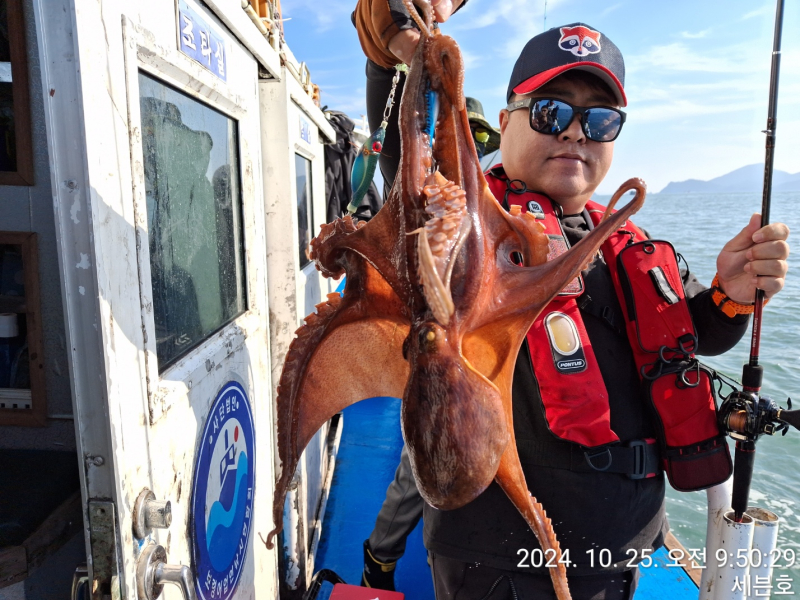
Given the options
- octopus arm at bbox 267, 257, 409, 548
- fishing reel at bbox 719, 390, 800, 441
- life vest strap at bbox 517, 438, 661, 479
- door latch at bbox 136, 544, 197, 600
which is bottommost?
door latch at bbox 136, 544, 197, 600

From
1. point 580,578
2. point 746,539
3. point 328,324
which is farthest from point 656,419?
point 328,324

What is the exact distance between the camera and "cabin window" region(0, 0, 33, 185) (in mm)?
1432

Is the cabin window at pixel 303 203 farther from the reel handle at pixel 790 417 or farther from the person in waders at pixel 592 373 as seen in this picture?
the reel handle at pixel 790 417

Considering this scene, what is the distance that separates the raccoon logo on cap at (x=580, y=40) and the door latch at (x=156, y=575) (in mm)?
2302

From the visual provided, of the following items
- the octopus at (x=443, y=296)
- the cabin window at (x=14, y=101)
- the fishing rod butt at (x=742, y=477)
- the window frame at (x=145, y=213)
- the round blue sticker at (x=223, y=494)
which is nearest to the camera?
the octopus at (x=443, y=296)

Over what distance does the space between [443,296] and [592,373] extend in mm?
1248

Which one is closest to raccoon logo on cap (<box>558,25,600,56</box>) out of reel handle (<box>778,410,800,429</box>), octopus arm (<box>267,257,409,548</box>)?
octopus arm (<box>267,257,409,548</box>)

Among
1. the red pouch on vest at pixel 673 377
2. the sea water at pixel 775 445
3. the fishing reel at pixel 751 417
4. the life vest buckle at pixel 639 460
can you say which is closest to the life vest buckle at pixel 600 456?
the life vest buckle at pixel 639 460

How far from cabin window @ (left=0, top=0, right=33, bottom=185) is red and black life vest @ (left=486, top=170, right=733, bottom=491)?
1.71 metres

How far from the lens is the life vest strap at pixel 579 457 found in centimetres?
191

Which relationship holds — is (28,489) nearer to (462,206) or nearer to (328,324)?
(328,324)

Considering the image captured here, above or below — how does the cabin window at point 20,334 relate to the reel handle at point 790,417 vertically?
above

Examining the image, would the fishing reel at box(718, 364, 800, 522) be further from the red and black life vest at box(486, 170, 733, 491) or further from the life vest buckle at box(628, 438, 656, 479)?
the life vest buckle at box(628, 438, 656, 479)

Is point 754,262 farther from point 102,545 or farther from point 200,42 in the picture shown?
point 102,545
